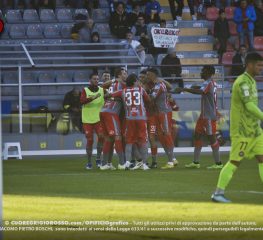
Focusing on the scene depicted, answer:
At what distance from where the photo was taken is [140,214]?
1383 centimetres

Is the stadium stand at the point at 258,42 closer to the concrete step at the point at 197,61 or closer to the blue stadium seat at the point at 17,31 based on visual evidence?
the concrete step at the point at 197,61

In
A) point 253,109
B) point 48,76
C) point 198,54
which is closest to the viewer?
point 253,109

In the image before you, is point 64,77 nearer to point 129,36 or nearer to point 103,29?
point 129,36

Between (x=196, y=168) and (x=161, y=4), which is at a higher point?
(x=161, y=4)

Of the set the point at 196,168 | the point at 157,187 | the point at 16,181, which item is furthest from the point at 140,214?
the point at 196,168

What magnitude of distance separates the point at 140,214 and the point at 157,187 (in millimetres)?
4513

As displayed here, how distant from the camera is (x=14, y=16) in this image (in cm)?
3597

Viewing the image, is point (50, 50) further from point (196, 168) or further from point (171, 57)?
point (196, 168)

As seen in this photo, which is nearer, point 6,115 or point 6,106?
point 6,115

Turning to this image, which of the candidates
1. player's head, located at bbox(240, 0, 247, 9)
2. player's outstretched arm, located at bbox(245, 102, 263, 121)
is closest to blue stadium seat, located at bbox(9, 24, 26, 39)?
player's head, located at bbox(240, 0, 247, 9)

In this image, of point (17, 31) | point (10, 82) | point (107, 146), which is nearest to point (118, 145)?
point (107, 146)

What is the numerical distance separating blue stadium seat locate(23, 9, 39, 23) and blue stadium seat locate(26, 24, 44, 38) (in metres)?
0.56

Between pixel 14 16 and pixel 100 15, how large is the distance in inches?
119

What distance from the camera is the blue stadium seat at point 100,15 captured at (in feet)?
120
